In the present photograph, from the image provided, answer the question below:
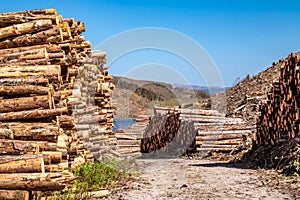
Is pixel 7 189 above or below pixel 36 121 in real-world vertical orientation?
below

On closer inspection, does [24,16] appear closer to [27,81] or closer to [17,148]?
[27,81]

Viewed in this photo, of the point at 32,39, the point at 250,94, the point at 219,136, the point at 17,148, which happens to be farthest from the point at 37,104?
the point at 250,94

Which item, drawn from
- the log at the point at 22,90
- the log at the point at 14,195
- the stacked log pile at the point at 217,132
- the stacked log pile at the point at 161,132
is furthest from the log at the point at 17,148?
the stacked log pile at the point at 161,132

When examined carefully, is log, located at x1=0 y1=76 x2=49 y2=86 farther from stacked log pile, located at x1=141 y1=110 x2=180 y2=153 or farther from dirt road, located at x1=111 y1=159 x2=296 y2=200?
stacked log pile, located at x1=141 y1=110 x2=180 y2=153

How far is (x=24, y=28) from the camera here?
31.6 feet

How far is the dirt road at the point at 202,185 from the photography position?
8.96 meters

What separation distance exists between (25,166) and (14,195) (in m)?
0.50

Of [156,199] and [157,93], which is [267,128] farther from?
[157,93]

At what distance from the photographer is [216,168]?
546 inches

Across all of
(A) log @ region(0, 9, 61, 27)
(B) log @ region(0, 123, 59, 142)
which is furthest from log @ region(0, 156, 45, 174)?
(A) log @ region(0, 9, 61, 27)

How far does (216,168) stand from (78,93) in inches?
218

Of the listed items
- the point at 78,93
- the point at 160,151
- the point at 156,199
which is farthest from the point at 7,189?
the point at 160,151

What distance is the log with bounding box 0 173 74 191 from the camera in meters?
6.53

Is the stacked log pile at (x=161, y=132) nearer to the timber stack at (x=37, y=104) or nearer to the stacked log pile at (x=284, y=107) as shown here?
the stacked log pile at (x=284, y=107)
